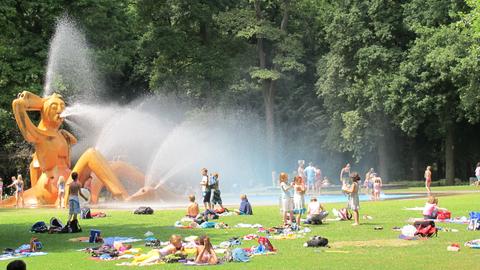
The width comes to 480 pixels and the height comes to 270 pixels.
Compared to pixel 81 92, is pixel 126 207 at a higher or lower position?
lower

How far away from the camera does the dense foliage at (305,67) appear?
170 feet

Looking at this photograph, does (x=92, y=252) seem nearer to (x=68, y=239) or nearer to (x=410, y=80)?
(x=68, y=239)

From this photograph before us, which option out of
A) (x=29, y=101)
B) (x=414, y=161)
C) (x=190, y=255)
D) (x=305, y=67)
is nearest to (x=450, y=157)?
(x=414, y=161)

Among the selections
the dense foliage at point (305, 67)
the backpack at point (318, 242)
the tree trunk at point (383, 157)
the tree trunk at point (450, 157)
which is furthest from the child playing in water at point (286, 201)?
the tree trunk at point (383, 157)

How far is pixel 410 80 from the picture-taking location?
180 ft

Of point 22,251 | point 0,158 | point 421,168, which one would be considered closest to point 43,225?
point 22,251

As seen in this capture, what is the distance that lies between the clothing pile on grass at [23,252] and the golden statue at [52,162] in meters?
20.1

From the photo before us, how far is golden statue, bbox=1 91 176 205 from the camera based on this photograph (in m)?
39.0

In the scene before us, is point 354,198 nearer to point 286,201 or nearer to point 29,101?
point 286,201

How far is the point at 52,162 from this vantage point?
4031 cm

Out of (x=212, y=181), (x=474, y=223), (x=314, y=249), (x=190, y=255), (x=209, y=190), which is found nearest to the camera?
(x=190, y=255)

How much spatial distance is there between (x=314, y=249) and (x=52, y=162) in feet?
85.1

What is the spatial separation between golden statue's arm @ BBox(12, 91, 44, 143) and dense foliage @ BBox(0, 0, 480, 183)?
27.3 ft

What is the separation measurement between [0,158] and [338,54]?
29.0m
